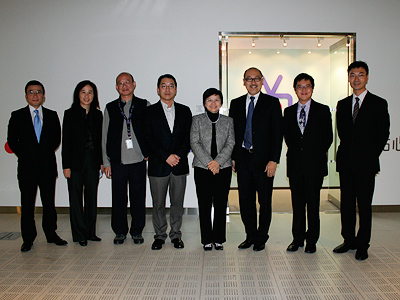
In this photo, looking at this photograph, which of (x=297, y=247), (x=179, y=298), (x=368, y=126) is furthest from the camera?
(x=297, y=247)

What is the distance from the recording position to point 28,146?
3635mm

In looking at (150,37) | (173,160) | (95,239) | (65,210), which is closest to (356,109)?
(173,160)

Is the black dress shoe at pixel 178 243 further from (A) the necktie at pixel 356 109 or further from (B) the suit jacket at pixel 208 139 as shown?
(A) the necktie at pixel 356 109

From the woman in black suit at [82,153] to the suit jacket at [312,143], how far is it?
2076 mm

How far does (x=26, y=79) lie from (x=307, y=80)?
387cm

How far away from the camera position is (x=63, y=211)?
513cm

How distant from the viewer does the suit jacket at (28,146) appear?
3.63 meters

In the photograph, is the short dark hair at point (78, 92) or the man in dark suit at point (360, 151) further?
the short dark hair at point (78, 92)

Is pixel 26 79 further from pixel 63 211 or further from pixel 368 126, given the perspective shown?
pixel 368 126

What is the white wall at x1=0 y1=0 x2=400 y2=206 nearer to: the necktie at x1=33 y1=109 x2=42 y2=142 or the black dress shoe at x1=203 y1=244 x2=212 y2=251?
the necktie at x1=33 y1=109 x2=42 y2=142

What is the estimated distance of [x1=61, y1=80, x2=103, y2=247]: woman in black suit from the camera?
145 inches

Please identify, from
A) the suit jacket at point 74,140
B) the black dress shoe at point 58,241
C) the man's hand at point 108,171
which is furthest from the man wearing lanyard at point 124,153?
the black dress shoe at point 58,241

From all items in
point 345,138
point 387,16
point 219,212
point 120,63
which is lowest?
point 219,212

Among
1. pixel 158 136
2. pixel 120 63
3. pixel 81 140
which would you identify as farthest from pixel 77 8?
pixel 158 136
